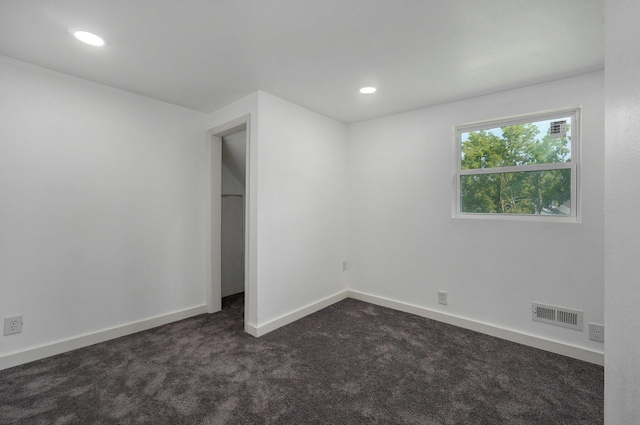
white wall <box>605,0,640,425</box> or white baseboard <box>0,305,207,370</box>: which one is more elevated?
white wall <box>605,0,640,425</box>

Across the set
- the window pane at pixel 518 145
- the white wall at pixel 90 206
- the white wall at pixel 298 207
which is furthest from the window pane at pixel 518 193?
the white wall at pixel 90 206

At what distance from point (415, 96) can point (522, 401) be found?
267 cm

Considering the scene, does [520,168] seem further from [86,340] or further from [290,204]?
[86,340]

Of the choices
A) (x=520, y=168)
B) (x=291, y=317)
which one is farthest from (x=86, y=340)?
(x=520, y=168)

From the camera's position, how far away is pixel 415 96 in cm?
288

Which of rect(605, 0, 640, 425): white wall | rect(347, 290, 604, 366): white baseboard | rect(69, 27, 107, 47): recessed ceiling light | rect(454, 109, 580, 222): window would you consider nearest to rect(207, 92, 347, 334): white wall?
rect(347, 290, 604, 366): white baseboard

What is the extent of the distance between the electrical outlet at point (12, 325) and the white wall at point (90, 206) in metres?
0.04

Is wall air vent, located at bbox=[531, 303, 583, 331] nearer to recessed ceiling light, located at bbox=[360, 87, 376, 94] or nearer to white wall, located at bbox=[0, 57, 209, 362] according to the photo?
recessed ceiling light, located at bbox=[360, 87, 376, 94]

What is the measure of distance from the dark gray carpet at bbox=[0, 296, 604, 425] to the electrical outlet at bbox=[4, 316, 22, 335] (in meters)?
0.28

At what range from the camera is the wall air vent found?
2.34 metres

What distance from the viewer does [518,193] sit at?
2719 millimetres

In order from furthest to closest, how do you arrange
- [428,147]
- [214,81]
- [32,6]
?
[428,147] → [214,81] → [32,6]

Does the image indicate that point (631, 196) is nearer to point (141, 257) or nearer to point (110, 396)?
point (110, 396)

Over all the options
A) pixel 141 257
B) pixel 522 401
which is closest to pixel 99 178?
pixel 141 257
